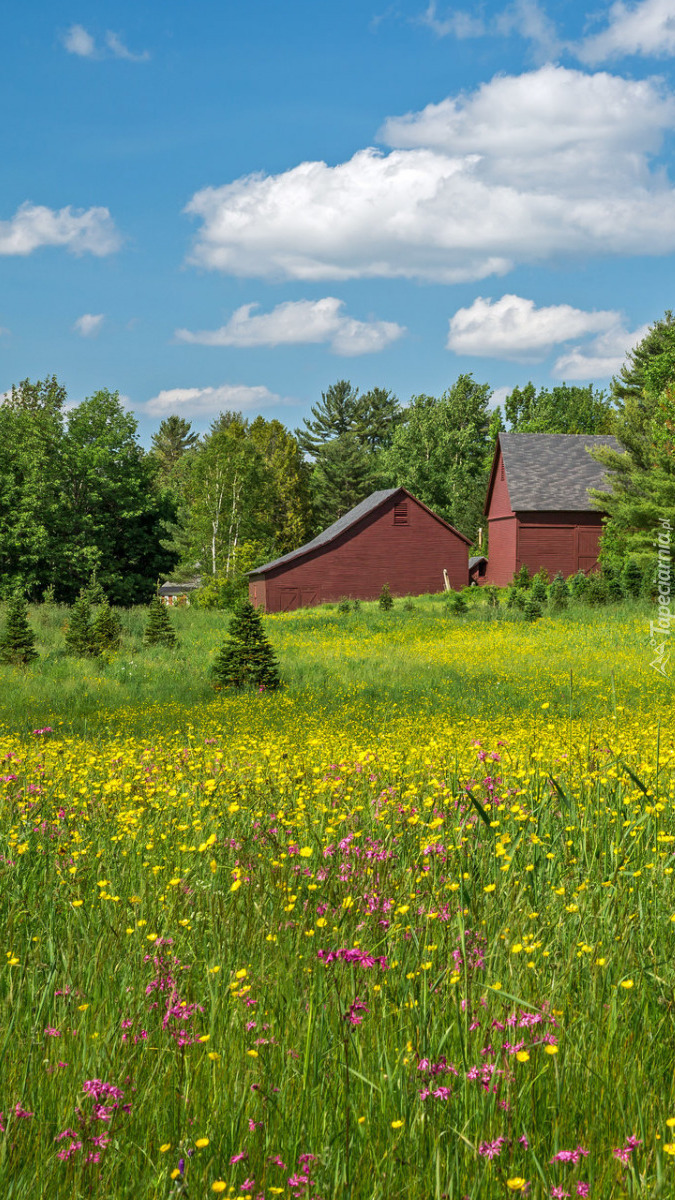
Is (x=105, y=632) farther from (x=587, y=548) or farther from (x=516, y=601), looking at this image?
(x=587, y=548)

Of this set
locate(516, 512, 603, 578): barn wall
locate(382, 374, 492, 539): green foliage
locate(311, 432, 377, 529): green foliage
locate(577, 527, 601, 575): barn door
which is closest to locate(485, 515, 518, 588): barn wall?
locate(516, 512, 603, 578): barn wall

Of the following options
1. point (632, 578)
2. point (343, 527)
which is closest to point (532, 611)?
point (632, 578)

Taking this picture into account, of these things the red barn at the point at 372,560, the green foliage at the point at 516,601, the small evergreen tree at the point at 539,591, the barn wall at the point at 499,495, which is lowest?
the green foliage at the point at 516,601

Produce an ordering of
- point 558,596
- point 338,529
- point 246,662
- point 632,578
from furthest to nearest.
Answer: point 338,529 → point 632,578 → point 558,596 → point 246,662

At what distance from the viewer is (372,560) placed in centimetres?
4834

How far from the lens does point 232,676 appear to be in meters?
20.1

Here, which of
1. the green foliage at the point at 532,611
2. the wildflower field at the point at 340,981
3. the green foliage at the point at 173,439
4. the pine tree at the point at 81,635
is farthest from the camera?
the green foliage at the point at 173,439

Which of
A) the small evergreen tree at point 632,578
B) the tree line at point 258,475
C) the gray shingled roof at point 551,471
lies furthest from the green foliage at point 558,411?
the small evergreen tree at point 632,578

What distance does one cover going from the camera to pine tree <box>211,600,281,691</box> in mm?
20141

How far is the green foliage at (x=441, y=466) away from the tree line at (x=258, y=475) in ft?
0.44

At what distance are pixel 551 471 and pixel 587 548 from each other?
5181 millimetres

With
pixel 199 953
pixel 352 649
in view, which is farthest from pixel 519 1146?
pixel 352 649

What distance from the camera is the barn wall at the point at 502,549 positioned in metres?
47.9

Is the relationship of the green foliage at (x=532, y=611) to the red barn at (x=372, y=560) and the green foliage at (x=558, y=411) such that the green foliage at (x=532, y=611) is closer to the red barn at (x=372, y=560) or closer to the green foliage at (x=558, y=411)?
the red barn at (x=372, y=560)
